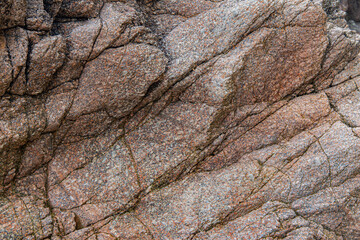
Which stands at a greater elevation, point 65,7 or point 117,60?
point 65,7

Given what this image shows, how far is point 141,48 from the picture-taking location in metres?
8.95

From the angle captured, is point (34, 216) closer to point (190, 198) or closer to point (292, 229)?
point (190, 198)

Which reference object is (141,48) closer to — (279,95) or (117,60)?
(117,60)

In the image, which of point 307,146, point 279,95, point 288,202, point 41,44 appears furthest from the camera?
point 279,95

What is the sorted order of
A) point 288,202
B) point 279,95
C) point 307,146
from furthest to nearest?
point 279,95 → point 307,146 → point 288,202

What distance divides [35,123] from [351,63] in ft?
36.0

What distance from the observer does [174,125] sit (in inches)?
372

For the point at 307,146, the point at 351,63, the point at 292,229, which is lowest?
the point at 292,229

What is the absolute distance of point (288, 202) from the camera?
28.2 ft

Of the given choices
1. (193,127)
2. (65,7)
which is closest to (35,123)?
(65,7)

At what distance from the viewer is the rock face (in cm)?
816

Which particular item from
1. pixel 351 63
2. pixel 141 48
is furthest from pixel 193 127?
pixel 351 63

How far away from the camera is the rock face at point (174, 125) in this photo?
8.16 meters

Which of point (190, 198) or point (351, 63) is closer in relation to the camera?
point (190, 198)
